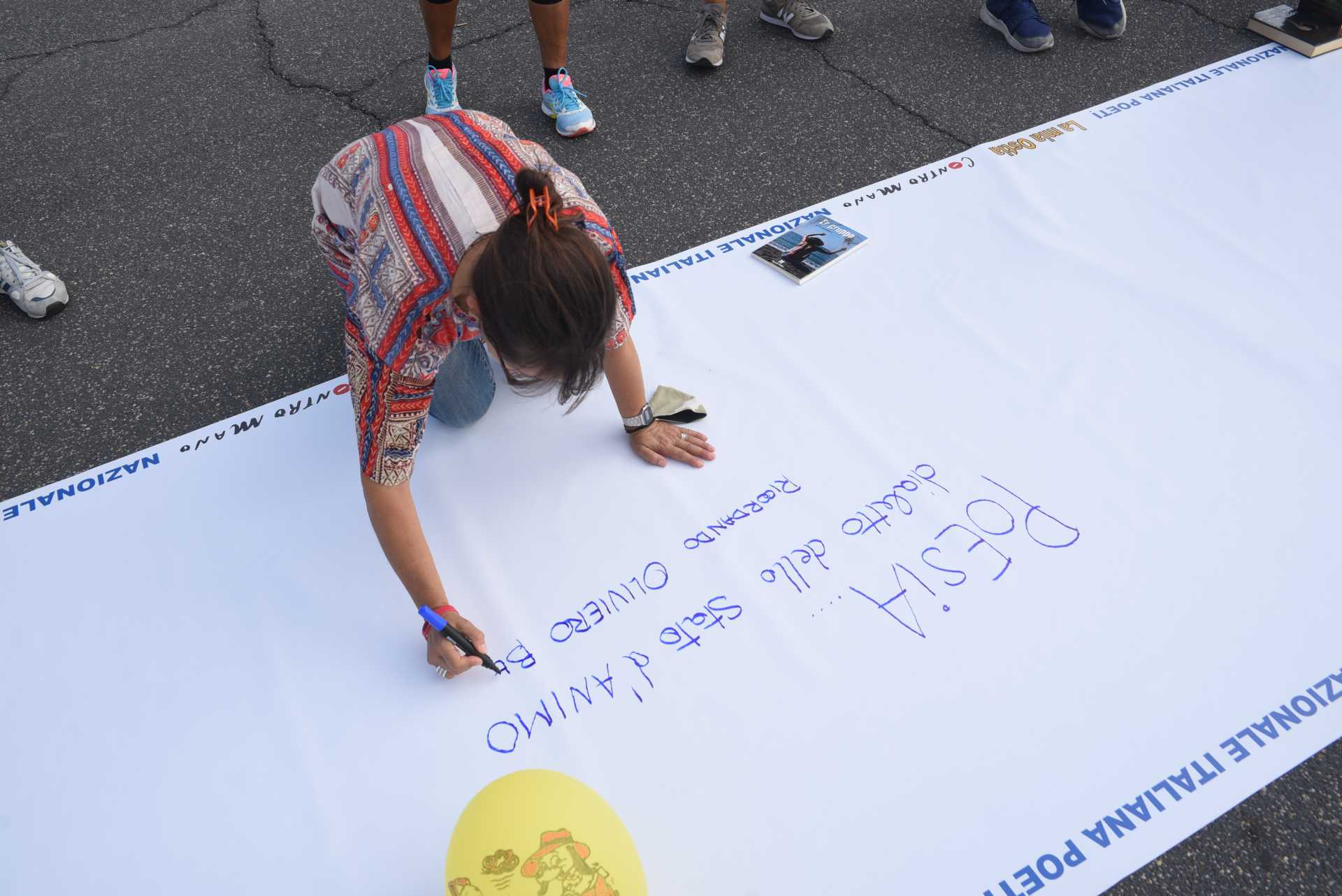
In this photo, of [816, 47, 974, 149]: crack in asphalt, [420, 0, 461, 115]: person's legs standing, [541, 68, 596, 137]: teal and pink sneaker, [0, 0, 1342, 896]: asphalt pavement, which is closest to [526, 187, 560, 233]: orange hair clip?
[0, 0, 1342, 896]: asphalt pavement

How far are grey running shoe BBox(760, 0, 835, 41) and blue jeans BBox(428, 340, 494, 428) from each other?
164cm

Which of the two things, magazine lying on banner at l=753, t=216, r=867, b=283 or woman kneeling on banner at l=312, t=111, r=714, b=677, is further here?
magazine lying on banner at l=753, t=216, r=867, b=283

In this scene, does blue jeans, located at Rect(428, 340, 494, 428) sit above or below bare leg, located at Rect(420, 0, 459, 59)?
below

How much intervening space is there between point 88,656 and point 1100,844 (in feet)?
4.56

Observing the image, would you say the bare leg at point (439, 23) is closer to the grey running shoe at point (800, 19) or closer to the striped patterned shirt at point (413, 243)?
the grey running shoe at point (800, 19)

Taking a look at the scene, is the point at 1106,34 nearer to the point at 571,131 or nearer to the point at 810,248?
the point at 810,248

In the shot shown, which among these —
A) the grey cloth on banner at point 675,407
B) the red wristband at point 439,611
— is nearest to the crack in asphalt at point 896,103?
the grey cloth on banner at point 675,407

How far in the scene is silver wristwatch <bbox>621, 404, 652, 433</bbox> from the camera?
1424 mm

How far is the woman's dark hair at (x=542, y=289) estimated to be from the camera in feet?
2.80

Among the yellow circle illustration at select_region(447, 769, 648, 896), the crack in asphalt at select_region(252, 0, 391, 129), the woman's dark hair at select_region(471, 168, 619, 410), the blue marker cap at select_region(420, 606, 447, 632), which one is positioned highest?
the woman's dark hair at select_region(471, 168, 619, 410)

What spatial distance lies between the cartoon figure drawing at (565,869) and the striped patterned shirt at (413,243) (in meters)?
0.46

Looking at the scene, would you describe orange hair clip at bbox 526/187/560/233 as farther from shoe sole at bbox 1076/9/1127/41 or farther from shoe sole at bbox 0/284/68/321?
shoe sole at bbox 1076/9/1127/41

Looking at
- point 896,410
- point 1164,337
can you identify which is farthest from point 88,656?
point 1164,337

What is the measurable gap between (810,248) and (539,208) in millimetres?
1061
